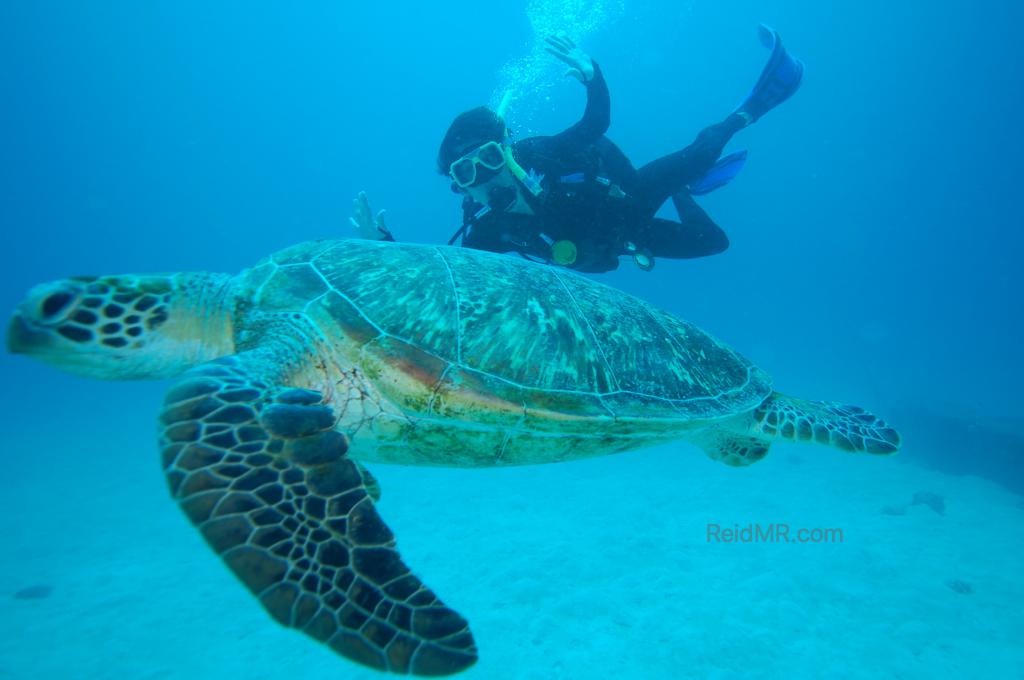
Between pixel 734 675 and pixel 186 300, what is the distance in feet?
20.0

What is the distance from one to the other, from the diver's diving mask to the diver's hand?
1.68 m

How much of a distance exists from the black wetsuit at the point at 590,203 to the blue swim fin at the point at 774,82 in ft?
5.77

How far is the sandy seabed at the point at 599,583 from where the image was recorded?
5340mm

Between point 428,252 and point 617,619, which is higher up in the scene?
point 428,252

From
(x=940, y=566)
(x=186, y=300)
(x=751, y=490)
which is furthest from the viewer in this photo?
(x=751, y=490)

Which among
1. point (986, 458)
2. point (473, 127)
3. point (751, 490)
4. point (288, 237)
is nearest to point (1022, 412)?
point (986, 458)

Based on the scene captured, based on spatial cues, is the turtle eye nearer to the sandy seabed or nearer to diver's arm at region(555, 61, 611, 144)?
the sandy seabed

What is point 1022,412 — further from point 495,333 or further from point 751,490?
point 495,333

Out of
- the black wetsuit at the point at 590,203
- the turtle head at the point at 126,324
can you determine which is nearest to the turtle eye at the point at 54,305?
the turtle head at the point at 126,324

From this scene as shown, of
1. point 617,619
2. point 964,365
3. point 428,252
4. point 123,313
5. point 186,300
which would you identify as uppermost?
point 964,365

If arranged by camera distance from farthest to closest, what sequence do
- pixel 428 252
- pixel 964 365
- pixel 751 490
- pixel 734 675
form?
pixel 964 365
pixel 751 490
pixel 734 675
pixel 428 252

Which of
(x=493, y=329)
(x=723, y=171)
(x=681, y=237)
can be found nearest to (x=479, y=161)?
(x=493, y=329)

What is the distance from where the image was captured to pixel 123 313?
2.64m

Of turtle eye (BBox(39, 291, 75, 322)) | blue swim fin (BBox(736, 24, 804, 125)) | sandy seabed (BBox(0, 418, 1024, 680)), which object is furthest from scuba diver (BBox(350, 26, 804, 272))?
sandy seabed (BBox(0, 418, 1024, 680))
